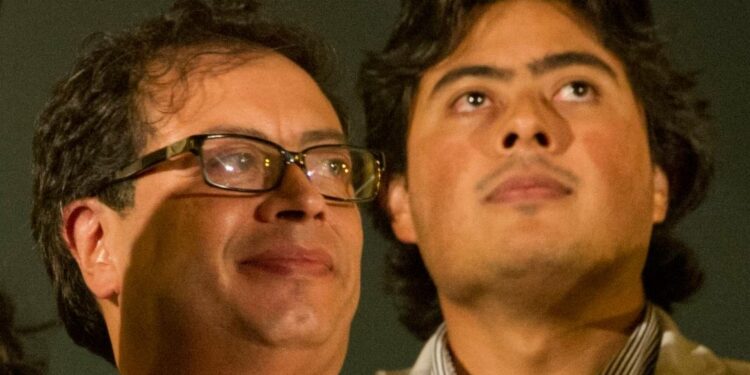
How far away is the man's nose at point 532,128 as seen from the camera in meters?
1.44

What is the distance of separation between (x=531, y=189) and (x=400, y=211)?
0.23 m

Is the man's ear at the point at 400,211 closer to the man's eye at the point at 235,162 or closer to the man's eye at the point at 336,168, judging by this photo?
the man's eye at the point at 336,168

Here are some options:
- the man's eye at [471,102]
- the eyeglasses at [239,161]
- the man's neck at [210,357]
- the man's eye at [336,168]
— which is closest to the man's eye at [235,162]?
the eyeglasses at [239,161]

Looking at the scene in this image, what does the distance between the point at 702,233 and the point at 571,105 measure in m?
0.26

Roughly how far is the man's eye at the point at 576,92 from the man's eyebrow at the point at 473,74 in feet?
0.24

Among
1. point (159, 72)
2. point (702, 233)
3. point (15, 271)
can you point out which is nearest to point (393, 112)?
point (159, 72)

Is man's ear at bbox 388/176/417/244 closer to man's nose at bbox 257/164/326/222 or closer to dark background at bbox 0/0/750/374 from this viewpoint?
dark background at bbox 0/0/750/374

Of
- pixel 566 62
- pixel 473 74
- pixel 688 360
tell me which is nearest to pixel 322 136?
pixel 473 74

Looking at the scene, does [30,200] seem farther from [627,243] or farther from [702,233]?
[702,233]

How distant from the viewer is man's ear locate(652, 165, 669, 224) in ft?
5.08

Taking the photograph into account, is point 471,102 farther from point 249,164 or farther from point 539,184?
point 249,164

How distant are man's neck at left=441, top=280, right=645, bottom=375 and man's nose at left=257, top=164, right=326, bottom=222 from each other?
0.93 ft

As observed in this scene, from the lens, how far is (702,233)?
5.02 ft

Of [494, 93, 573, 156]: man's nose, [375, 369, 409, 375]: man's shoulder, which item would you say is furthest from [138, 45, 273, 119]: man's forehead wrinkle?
[375, 369, 409, 375]: man's shoulder
